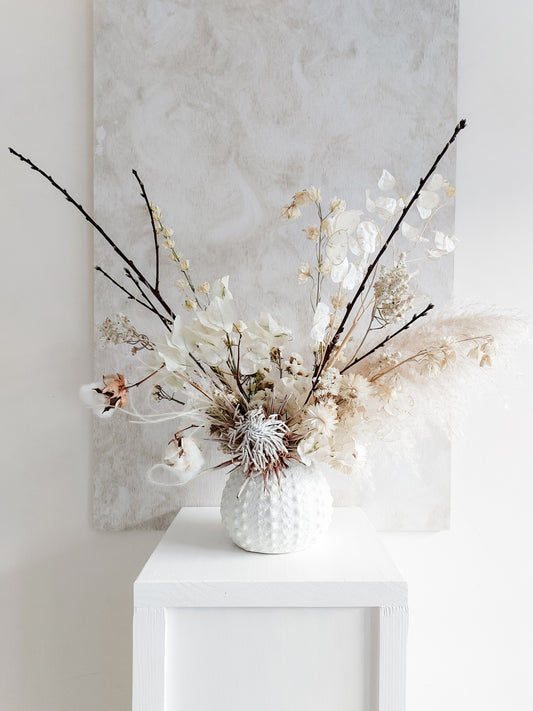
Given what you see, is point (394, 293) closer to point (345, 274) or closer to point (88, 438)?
point (345, 274)

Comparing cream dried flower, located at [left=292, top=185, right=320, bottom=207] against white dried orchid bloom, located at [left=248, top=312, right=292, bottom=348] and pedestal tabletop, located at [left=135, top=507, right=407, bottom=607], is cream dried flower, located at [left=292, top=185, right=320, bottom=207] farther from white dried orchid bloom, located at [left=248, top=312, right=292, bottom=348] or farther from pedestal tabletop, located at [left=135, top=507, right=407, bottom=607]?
pedestal tabletop, located at [left=135, top=507, right=407, bottom=607]

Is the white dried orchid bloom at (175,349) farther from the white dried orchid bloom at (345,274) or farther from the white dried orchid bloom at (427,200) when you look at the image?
the white dried orchid bloom at (427,200)

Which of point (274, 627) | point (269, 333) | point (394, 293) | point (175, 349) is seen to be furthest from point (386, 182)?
point (274, 627)

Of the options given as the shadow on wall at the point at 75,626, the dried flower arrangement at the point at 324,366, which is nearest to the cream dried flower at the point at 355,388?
the dried flower arrangement at the point at 324,366

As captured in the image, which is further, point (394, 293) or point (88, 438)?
point (88, 438)

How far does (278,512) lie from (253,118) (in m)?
0.69

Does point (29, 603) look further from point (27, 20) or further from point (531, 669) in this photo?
point (27, 20)

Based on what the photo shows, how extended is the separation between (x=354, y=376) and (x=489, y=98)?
0.64 m

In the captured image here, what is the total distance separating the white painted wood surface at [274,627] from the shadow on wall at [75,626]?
0.35m

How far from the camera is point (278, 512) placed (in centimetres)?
88

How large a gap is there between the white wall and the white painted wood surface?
347 millimetres

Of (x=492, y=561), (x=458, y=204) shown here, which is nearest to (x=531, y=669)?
(x=492, y=561)

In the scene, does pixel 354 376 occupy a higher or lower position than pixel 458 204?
lower

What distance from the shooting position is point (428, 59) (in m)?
1.12
